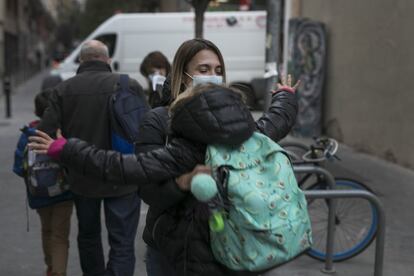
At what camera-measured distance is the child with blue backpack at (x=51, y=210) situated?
3.97 metres

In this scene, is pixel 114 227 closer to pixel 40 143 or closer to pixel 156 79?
pixel 40 143

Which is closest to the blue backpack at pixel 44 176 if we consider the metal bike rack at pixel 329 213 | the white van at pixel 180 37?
the metal bike rack at pixel 329 213

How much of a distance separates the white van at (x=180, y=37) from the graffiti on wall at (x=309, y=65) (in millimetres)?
4255

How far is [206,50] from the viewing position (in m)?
2.53

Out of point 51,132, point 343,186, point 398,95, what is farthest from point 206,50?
point 398,95

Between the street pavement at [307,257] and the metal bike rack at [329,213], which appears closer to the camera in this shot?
the metal bike rack at [329,213]

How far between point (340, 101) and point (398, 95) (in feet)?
7.38

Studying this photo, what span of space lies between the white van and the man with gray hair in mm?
11958

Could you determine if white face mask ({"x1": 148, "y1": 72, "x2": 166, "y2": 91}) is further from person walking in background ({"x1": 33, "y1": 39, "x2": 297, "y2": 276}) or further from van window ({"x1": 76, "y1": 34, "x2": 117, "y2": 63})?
van window ({"x1": 76, "y1": 34, "x2": 117, "y2": 63})

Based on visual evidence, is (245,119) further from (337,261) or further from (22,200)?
(22,200)

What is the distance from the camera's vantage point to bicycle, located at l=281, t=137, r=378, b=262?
15.7ft

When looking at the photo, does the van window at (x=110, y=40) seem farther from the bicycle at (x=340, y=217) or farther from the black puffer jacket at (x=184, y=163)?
the black puffer jacket at (x=184, y=163)

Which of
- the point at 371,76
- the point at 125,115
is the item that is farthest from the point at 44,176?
the point at 371,76

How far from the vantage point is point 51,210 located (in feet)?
13.6
